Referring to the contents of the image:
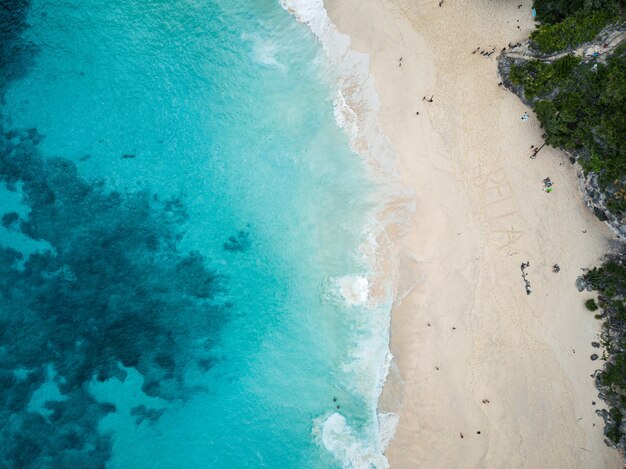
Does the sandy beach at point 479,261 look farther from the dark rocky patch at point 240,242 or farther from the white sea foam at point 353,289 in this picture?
the dark rocky patch at point 240,242

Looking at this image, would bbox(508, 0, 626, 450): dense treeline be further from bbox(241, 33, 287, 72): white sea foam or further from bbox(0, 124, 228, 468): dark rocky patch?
bbox(0, 124, 228, 468): dark rocky patch

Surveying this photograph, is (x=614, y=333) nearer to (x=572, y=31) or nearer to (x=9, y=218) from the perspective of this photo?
(x=572, y=31)

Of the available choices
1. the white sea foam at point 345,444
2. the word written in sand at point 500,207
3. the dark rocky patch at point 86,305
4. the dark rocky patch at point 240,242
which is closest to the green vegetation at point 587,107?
the word written in sand at point 500,207

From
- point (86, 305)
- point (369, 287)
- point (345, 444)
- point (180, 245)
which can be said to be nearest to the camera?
point (345, 444)

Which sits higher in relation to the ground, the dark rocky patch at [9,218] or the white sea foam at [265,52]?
the white sea foam at [265,52]

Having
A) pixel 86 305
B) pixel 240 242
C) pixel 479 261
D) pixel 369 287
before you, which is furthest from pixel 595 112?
pixel 86 305

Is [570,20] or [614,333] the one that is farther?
[614,333]
